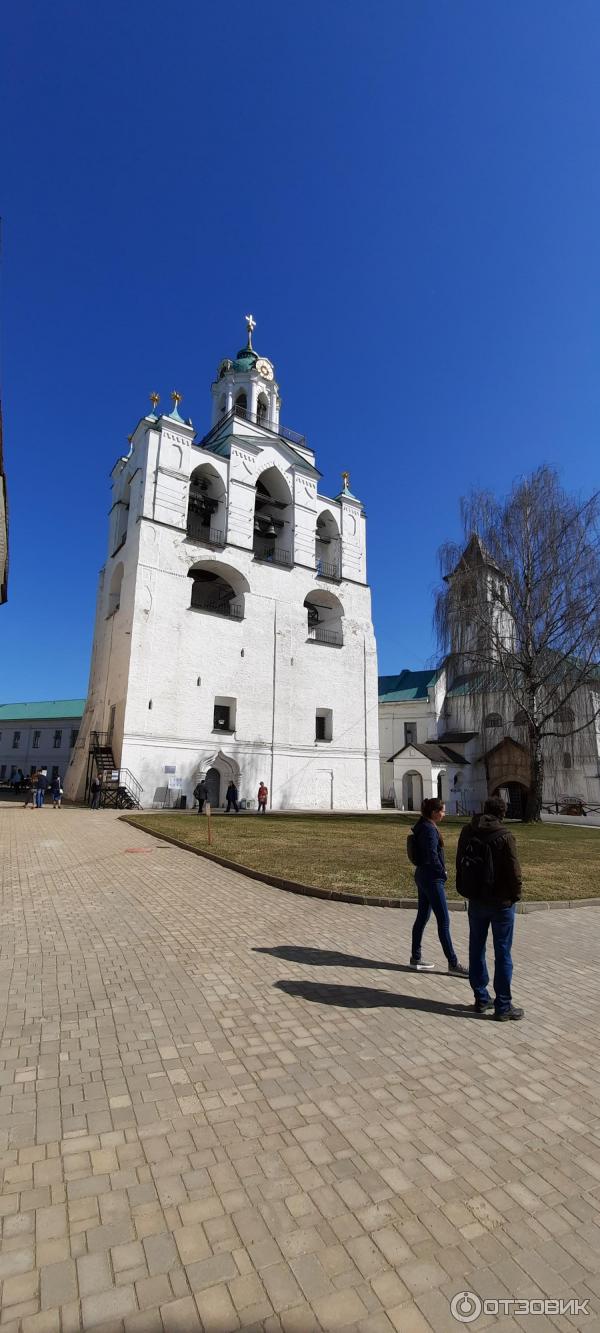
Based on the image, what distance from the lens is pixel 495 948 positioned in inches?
185

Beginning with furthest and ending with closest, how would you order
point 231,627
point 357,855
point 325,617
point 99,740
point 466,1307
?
point 325,617 → point 231,627 → point 99,740 → point 357,855 → point 466,1307

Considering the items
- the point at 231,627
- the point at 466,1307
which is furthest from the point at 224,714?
the point at 466,1307

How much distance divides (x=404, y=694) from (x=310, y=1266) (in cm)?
4845

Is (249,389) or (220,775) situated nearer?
(220,775)

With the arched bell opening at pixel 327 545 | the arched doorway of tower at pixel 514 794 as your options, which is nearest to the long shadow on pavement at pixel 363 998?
the arched bell opening at pixel 327 545

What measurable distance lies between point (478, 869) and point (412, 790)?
38.2 m

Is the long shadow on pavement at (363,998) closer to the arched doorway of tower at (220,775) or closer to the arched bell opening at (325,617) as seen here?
the arched doorway of tower at (220,775)

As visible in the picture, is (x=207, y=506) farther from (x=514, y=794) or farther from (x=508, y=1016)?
(x=508, y=1016)

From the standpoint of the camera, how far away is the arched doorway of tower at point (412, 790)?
41159 millimetres

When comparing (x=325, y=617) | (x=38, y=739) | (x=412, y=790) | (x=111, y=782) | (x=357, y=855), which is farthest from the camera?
(x=38, y=739)

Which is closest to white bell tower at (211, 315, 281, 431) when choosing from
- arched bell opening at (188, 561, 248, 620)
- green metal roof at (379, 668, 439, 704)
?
arched bell opening at (188, 561, 248, 620)

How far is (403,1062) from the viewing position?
3889 millimetres

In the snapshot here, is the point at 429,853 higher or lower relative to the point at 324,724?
lower

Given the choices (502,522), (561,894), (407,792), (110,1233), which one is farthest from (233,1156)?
(407,792)
